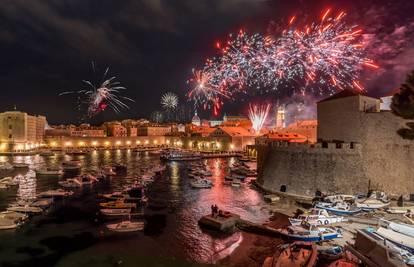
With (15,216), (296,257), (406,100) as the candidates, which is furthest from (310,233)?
(15,216)

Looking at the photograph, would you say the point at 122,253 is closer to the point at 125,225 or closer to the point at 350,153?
the point at 125,225

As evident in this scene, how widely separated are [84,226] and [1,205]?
1154 cm

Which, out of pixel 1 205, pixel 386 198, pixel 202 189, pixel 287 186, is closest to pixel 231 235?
pixel 287 186

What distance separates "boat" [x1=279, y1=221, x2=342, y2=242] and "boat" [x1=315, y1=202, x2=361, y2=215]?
3.96 metres

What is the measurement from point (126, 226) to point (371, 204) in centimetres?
1776

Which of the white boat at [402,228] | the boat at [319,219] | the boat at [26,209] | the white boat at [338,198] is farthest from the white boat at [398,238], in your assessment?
the boat at [26,209]

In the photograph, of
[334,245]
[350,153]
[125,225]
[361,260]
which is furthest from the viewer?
[350,153]

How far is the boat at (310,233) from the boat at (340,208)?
13.0 ft

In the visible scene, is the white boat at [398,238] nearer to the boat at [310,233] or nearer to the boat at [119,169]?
the boat at [310,233]

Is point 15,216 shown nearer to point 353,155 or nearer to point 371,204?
point 371,204

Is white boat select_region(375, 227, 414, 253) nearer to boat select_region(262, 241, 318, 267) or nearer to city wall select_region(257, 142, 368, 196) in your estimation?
boat select_region(262, 241, 318, 267)

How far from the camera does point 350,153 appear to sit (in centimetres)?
2847

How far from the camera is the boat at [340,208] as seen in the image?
Answer: 24.1m

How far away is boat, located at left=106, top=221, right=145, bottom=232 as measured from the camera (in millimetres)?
23328
